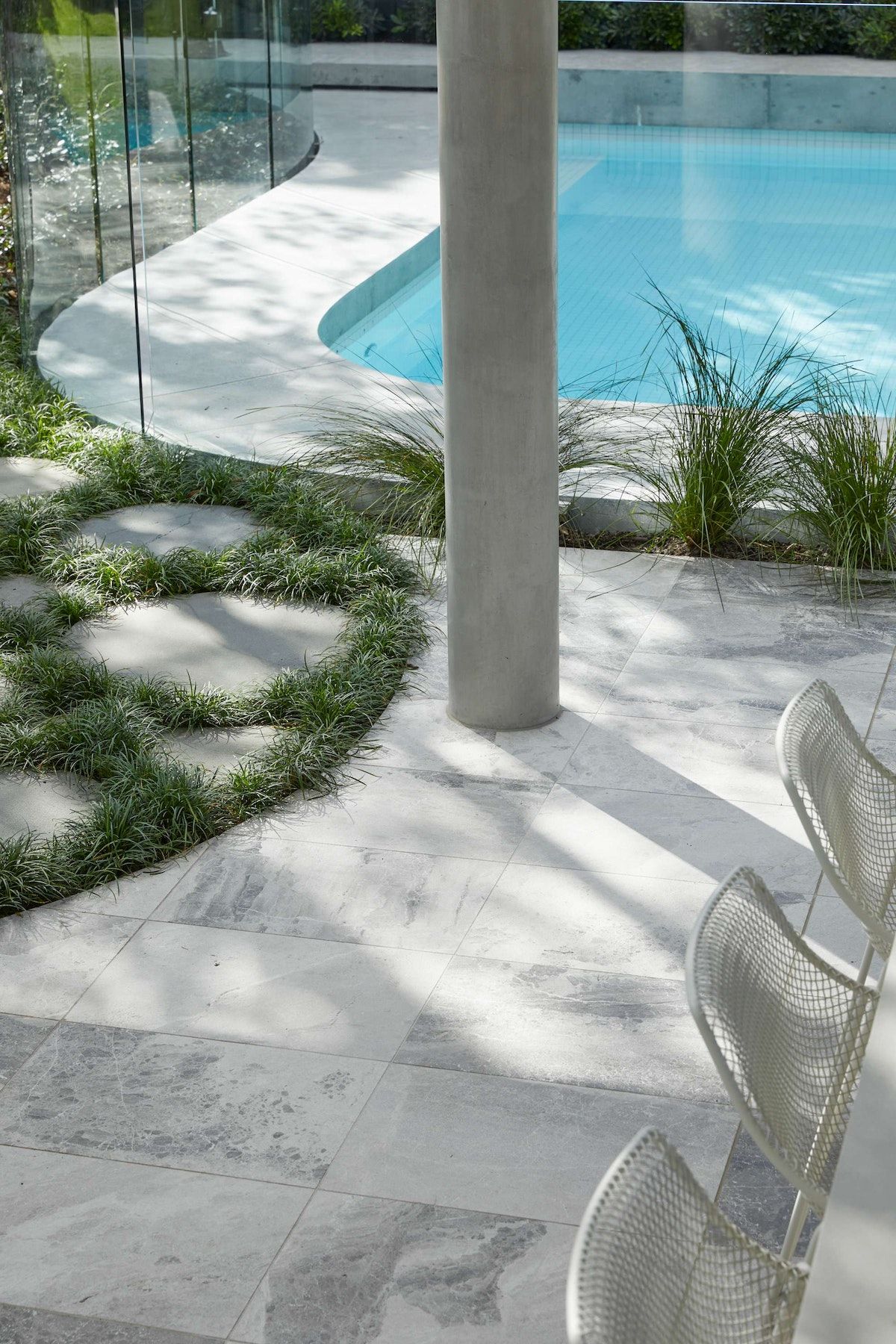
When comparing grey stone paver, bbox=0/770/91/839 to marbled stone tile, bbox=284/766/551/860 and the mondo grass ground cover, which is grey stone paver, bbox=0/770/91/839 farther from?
marbled stone tile, bbox=284/766/551/860

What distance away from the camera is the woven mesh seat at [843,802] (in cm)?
251

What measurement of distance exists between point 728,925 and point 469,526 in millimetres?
2265

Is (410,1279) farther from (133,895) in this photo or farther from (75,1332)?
(133,895)

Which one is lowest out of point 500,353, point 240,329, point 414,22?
point 240,329

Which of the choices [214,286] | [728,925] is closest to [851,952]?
[728,925]

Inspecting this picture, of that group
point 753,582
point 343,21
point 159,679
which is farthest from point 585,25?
point 159,679

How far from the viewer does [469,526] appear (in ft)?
14.0

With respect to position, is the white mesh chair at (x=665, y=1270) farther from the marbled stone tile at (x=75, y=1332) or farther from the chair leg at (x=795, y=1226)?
the marbled stone tile at (x=75, y=1332)

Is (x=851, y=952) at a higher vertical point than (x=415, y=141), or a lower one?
lower

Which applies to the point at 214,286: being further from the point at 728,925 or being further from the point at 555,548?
the point at 728,925

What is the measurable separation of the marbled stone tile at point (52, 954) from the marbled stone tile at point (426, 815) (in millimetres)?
605

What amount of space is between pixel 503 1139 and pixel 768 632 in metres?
2.50

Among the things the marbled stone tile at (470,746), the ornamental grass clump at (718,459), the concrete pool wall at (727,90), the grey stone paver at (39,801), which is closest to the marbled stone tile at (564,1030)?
the marbled stone tile at (470,746)

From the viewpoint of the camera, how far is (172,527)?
588cm
